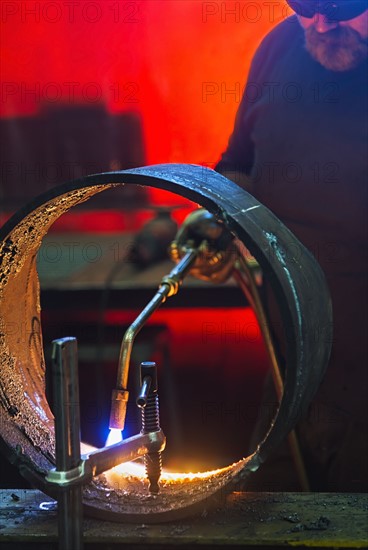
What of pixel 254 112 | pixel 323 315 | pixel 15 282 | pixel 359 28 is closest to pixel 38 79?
pixel 254 112

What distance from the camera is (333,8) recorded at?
1.90 meters

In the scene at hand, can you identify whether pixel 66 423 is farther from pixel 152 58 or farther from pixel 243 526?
pixel 152 58

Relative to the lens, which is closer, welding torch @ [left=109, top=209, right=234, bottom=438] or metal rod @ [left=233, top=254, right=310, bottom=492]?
welding torch @ [left=109, top=209, right=234, bottom=438]

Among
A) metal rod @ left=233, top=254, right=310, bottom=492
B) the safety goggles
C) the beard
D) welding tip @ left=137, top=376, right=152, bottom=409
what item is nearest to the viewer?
welding tip @ left=137, top=376, right=152, bottom=409

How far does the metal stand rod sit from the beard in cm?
140

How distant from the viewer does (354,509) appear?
1.28 m

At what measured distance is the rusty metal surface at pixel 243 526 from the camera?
1167 mm

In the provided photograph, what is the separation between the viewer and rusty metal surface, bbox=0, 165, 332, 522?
3.69 feet

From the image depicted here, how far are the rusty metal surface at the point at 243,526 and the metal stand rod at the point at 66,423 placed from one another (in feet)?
0.52

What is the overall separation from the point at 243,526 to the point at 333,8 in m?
1.39

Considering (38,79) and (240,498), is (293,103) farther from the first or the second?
(38,79)

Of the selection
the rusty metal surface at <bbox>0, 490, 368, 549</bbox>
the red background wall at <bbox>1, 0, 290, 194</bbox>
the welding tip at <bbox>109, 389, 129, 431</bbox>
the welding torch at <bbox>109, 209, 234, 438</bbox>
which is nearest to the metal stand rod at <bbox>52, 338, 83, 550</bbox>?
the rusty metal surface at <bbox>0, 490, 368, 549</bbox>

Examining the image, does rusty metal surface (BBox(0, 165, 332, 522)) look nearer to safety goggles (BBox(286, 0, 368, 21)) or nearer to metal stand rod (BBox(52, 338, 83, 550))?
metal stand rod (BBox(52, 338, 83, 550))

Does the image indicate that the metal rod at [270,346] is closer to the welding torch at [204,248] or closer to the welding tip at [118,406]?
the welding torch at [204,248]
